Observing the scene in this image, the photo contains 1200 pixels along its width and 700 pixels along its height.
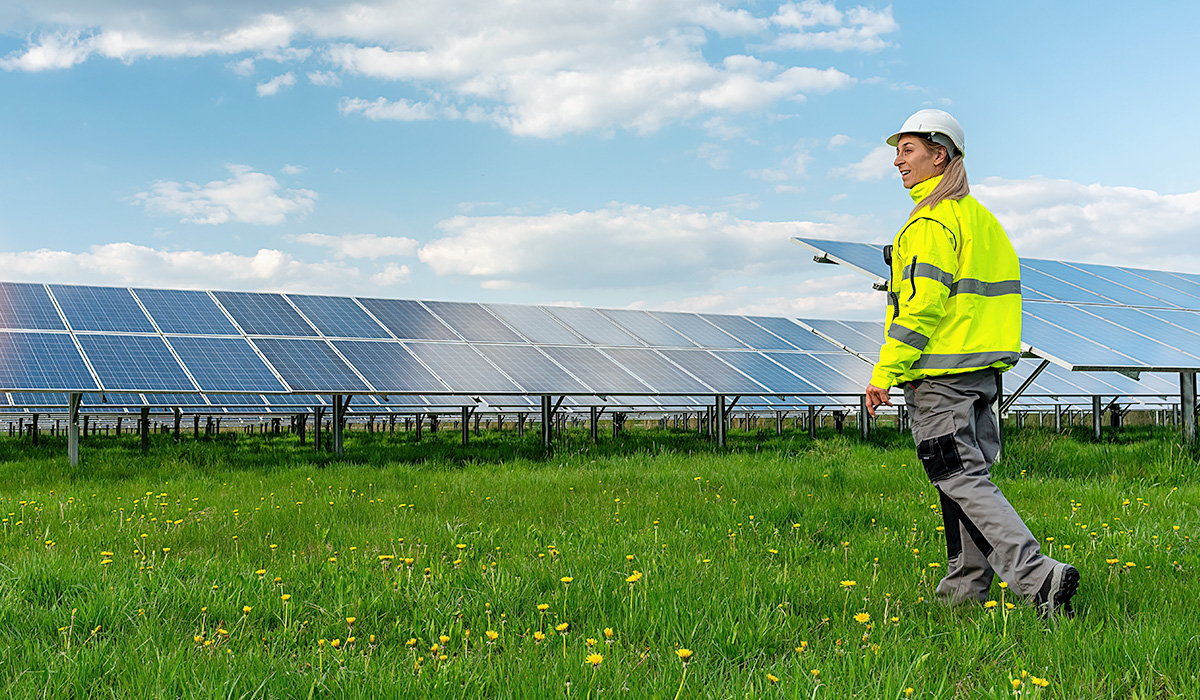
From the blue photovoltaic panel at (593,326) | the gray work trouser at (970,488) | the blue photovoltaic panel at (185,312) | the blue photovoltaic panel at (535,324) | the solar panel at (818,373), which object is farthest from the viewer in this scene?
the blue photovoltaic panel at (593,326)

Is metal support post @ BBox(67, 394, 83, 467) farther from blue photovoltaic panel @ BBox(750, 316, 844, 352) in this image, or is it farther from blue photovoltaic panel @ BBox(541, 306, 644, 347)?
blue photovoltaic panel @ BBox(750, 316, 844, 352)

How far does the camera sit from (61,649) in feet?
10.4

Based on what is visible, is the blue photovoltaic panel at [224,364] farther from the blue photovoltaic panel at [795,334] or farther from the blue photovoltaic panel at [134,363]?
the blue photovoltaic panel at [795,334]

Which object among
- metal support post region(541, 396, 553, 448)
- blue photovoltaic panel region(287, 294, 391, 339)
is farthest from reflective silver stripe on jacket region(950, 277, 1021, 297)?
blue photovoltaic panel region(287, 294, 391, 339)

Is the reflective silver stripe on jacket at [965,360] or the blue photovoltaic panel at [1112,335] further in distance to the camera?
the blue photovoltaic panel at [1112,335]

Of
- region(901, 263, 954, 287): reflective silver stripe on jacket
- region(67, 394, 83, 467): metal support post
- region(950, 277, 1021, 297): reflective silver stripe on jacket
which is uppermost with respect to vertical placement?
region(901, 263, 954, 287): reflective silver stripe on jacket

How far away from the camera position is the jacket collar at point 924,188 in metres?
3.95

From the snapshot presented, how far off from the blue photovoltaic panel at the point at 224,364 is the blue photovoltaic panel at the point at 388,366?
1.33 metres

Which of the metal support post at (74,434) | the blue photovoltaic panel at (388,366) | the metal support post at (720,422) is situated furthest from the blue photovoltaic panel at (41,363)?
the metal support post at (720,422)

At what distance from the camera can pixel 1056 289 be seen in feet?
44.8

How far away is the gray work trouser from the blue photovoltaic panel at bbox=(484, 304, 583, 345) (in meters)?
11.7

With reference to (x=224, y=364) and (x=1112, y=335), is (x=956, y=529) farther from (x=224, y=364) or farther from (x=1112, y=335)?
(x=224, y=364)

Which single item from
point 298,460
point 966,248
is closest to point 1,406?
point 298,460

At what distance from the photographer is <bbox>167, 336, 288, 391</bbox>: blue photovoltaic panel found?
10961 mm
